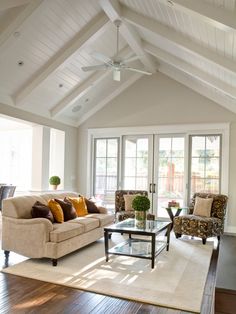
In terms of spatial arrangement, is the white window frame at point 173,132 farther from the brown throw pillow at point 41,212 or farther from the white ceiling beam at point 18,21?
the white ceiling beam at point 18,21

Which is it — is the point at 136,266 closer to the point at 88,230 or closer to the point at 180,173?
the point at 88,230

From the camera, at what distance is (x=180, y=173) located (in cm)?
707

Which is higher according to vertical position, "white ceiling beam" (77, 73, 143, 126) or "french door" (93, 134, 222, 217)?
"white ceiling beam" (77, 73, 143, 126)

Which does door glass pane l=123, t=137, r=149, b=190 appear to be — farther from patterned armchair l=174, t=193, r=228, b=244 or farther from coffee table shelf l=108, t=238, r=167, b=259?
coffee table shelf l=108, t=238, r=167, b=259

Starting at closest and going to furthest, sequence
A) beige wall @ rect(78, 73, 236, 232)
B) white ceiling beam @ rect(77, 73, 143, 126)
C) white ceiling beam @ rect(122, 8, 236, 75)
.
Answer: white ceiling beam @ rect(122, 8, 236, 75) → beige wall @ rect(78, 73, 236, 232) → white ceiling beam @ rect(77, 73, 143, 126)

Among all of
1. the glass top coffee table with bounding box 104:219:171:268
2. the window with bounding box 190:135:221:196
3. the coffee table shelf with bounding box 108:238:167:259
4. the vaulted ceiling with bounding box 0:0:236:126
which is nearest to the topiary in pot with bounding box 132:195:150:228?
the glass top coffee table with bounding box 104:219:171:268

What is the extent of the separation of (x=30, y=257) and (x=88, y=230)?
3.52 feet

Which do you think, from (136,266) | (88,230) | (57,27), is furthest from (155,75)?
(136,266)

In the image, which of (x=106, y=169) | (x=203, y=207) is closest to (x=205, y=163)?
(x=203, y=207)

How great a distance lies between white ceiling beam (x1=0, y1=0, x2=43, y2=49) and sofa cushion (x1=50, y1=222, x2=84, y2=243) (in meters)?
2.99

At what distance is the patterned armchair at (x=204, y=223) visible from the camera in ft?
17.4

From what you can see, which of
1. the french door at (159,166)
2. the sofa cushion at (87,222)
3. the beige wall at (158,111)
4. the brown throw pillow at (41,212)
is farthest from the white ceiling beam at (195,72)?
the brown throw pillow at (41,212)

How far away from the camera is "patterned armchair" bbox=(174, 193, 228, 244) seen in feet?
17.4

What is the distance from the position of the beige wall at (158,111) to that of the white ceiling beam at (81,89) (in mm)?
1056
